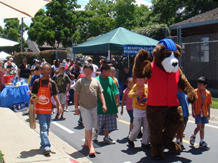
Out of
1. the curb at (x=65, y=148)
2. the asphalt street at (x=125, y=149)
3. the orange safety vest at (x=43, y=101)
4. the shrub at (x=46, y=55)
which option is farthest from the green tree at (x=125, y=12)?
the orange safety vest at (x=43, y=101)

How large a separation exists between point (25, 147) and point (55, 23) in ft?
134

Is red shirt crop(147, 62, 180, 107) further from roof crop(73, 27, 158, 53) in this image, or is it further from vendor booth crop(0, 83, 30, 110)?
vendor booth crop(0, 83, 30, 110)

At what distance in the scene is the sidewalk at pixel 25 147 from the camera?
4719 millimetres

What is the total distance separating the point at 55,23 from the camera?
145 feet

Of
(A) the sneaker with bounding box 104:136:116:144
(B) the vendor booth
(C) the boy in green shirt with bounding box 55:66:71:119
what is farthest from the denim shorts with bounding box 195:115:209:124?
(B) the vendor booth

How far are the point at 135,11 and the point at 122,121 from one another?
38310 millimetres

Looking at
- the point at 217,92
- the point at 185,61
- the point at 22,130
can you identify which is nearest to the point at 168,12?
the point at 185,61

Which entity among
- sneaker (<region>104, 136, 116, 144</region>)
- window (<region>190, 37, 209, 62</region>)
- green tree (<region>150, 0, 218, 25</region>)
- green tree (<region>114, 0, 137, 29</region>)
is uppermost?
green tree (<region>114, 0, 137, 29</region>)

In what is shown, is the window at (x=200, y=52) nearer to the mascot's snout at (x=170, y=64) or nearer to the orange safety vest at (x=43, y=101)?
the mascot's snout at (x=170, y=64)

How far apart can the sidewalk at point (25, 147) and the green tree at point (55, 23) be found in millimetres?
37643

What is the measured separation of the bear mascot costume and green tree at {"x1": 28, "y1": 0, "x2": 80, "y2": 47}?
3958 centimetres

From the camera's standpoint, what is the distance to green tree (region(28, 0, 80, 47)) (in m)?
43.6

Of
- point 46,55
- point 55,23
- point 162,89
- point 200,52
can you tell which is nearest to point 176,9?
point 200,52

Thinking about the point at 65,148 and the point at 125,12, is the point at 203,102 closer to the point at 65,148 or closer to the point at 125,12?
the point at 65,148
